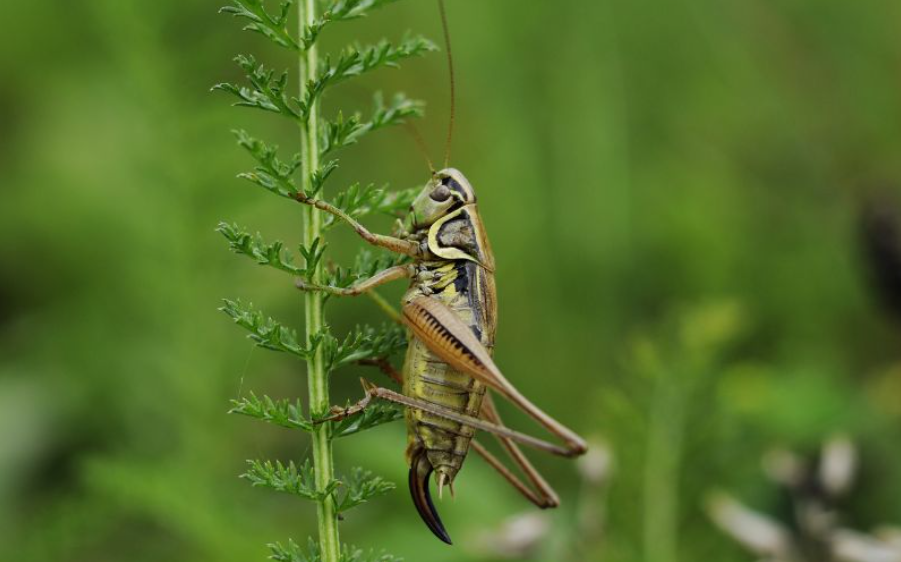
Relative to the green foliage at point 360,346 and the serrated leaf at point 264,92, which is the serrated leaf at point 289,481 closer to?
the green foliage at point 360,346

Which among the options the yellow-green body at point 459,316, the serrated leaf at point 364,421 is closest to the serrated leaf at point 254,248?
the serrated leaf at point 364,421

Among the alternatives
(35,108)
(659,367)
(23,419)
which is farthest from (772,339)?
(35,108)

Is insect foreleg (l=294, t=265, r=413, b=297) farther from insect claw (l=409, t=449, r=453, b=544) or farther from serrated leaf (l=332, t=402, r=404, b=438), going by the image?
insect claw (l=409, t=449, r=453, b=544)

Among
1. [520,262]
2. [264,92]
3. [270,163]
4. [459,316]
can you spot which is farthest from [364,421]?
[520,262]

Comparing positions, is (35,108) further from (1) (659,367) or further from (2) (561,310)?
(1) (659,367)

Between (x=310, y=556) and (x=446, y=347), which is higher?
(x=446, y=347)

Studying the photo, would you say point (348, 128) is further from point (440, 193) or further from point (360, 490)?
point (440, 193)
